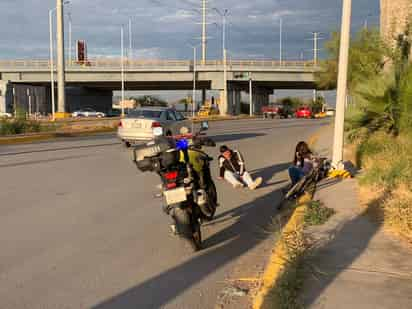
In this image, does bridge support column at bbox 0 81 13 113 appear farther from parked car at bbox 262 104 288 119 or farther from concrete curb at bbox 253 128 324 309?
concrete curb at bbox 253 128 324 309

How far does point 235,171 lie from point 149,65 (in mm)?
56796

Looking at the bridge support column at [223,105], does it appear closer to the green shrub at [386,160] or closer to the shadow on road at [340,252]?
the green shrub at [386,160]

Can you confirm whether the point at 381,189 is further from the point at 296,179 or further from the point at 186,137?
the point at 186,137

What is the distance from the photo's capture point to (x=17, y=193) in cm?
925

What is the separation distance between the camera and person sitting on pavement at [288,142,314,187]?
920 cm

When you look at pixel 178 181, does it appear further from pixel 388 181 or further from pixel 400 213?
pixel 388 181

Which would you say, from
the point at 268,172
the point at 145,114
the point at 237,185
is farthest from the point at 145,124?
the point at 237,185

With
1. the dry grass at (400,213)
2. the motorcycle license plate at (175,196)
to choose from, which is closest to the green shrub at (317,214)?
the dry grass at (400,213)

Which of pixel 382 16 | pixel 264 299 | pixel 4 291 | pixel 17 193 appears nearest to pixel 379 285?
pixel 264 299

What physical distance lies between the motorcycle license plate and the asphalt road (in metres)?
0.64

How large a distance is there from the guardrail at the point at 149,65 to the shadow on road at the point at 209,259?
189 ft

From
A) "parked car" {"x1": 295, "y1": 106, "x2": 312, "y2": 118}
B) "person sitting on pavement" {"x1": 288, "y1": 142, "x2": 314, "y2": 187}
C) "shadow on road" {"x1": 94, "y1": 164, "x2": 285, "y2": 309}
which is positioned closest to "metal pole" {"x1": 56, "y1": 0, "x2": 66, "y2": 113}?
"parked car" {"x1": 295, "y1": 106, "x2": 312, "y2": 118}

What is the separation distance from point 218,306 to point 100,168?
896cm

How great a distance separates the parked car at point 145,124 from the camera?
1820 cm
